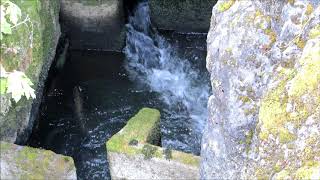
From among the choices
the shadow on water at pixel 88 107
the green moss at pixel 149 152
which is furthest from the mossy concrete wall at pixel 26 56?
the green moss at pixel 149 152

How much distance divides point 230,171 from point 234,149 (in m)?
0.45

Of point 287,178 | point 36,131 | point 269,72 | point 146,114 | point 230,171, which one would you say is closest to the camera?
point 287,178

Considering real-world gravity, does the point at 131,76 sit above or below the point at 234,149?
below

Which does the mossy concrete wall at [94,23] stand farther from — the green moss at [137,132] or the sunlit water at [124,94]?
the green moss at [137,132]

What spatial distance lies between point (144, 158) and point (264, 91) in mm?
3633

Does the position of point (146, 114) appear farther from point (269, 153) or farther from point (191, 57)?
point (191, 57)

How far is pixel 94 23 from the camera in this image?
16.1m

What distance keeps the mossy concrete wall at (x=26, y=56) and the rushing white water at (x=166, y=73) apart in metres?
3.48

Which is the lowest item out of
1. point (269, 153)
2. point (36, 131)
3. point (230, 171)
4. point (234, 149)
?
point (36, 131)

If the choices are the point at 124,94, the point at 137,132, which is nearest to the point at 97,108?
the point at 124,94

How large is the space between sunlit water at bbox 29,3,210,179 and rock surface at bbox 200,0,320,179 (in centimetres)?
534

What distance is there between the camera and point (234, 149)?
6883 millimetres

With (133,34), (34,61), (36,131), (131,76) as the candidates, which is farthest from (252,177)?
(133,34)

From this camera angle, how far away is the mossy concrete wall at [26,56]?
9773 millimetres
